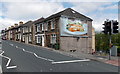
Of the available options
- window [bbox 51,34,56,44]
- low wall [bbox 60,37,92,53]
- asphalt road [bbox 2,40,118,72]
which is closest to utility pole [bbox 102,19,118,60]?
asphalt road [bbox 2,40,118,72]

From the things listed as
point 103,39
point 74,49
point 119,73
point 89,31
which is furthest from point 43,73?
point 103,39

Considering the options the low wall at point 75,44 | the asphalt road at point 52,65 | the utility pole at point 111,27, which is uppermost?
the utility pole at point 111,27

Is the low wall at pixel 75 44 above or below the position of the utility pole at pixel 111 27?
below

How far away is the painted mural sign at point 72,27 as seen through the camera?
72.8ft

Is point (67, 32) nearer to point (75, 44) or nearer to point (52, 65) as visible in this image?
point (75, 44)

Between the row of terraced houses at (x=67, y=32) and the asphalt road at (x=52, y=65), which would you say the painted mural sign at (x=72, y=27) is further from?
the asphalt road at (x=52, y=65)

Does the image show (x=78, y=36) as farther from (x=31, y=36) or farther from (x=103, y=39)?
(x=103, y=39)

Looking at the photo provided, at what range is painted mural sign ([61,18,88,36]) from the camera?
22.2 metres

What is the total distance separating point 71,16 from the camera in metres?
23.5

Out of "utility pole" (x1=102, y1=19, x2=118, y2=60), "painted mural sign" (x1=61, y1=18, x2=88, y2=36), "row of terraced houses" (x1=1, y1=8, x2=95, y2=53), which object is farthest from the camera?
"painted mural sign" (x1=61, y1=18, x2=88, y2=36)

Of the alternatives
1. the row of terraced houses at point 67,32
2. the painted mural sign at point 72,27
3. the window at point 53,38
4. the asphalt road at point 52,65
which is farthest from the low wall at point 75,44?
the asphalt road at point 52,65

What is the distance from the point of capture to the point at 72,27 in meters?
23.2

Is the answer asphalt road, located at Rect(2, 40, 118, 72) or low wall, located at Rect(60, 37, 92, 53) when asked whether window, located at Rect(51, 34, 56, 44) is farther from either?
asphalt road, located at Rect(2, 40, 118, 72)

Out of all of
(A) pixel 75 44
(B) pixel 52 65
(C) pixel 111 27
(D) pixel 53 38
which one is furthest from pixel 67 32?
(B) pixel 52 65
